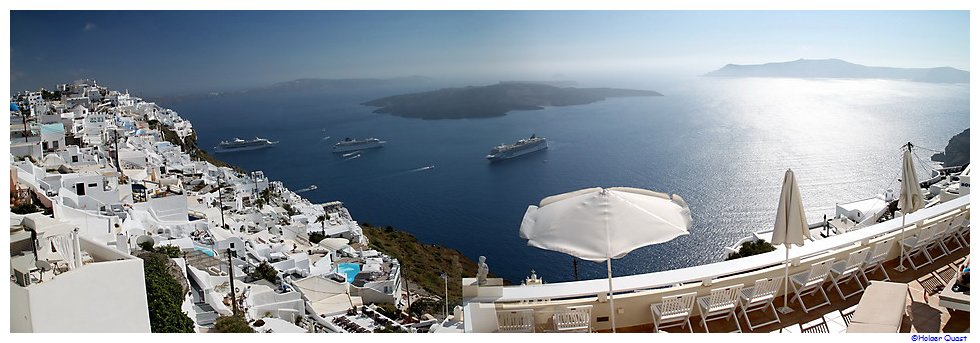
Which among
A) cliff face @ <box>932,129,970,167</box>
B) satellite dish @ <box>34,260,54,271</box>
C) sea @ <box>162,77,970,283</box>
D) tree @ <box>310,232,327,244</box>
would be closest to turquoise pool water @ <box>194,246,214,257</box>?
tree @ <box>310,232,327,244</box>

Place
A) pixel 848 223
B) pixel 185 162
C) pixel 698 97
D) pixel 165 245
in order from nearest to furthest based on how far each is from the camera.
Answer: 1. pixel 165 245
2. pixel 848 223
3. pixel 185 162
4. pixel 698 97

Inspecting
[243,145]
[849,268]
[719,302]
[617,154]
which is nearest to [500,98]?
[617,154]

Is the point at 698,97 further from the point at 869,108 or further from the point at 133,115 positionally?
the point at 133,115

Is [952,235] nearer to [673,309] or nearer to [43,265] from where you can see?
[673,309]

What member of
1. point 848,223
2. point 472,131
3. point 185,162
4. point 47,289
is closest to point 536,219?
point 47,289

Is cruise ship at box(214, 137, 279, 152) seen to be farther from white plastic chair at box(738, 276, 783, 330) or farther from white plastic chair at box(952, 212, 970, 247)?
white plastic chair at box(738, 276, 783, 330)
